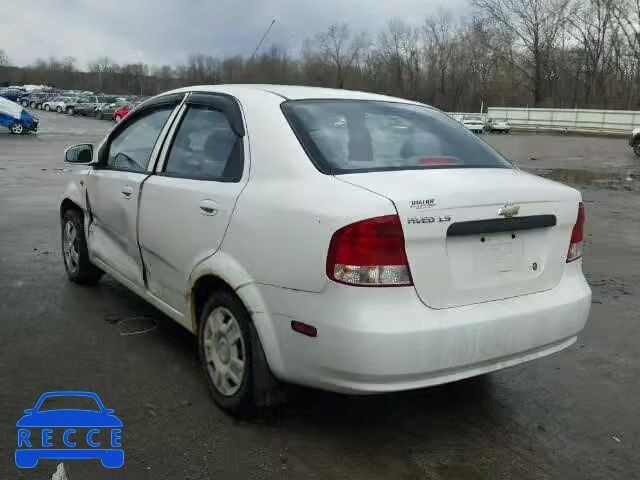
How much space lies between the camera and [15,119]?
29.2 m

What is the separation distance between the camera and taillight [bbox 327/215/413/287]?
8.87ft

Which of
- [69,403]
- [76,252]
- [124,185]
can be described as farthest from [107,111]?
[69,403]

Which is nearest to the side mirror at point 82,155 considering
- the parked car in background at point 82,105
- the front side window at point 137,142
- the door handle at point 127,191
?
the front side window at point 137,142

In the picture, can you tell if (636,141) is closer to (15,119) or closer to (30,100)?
(15,119)

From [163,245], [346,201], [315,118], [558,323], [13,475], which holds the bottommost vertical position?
[13,475]

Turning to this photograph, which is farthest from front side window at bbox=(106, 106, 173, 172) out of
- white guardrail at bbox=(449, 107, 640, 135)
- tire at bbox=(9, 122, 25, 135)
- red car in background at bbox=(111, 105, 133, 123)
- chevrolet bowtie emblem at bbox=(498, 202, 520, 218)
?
white guardrail at bbox=(449, 107, 640, 135)

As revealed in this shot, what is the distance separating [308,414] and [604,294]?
3725 millimetres

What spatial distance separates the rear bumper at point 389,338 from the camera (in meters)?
2.70

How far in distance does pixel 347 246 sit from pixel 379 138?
1061 millimetres

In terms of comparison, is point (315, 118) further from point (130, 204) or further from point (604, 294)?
point (604, 294)

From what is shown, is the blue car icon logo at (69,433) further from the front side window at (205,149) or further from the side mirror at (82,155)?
the side mirror at (82,155)

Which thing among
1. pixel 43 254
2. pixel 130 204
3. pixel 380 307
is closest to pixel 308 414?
pixel 380 307

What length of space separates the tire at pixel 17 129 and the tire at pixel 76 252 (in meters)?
26.9

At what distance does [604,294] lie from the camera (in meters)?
5.94
